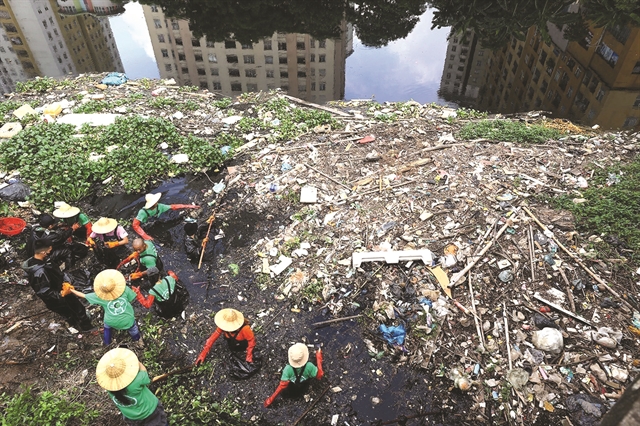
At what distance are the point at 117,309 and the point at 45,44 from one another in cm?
4608

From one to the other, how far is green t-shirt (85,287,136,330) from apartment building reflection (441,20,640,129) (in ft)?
47.8

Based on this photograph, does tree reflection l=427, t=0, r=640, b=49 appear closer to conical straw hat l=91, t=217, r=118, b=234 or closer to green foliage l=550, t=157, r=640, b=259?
green foliage l=550, t=157, r=640, b=259

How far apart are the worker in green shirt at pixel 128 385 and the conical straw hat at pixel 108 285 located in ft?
3.44

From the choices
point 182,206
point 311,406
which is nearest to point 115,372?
point 311,406

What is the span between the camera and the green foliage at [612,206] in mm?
6082

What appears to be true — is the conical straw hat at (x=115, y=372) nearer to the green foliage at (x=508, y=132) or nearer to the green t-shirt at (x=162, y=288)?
the green t-shirt at (x=162, y=288)

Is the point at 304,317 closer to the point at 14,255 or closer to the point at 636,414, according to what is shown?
the point at 636,414

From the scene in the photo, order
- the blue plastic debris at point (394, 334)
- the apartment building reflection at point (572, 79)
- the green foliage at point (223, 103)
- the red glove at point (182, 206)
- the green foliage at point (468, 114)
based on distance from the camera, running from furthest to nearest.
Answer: the apartment building reflection at point (572, 79) < the green foliage at point (223, 103) < the green foliage at point (468, 114) < the red glove at point (182, 206) < the blue plastic debris at point (394, 334)

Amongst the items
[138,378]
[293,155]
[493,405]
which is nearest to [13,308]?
[138,378]

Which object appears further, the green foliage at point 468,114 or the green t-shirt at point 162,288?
the green foliage at point 468,114

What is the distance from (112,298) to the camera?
4.75 meters

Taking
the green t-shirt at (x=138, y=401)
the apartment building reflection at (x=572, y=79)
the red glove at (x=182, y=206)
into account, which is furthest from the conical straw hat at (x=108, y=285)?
the apartment building reflection at (x=572, y=79)

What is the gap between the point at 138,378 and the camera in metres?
3.87

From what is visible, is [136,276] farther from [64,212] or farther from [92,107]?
[92,107]
